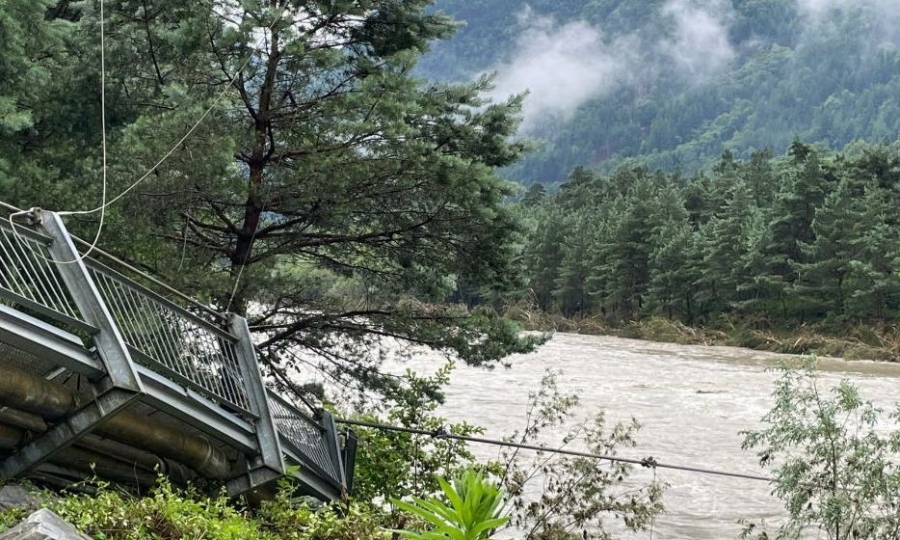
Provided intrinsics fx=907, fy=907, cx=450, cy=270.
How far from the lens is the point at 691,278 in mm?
62375

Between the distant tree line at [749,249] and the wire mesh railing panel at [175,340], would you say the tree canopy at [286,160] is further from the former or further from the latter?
the distant tree line at [749,249]

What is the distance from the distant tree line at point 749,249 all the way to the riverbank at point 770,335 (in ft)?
4.79

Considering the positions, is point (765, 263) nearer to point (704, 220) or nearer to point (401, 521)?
point (704, 220)

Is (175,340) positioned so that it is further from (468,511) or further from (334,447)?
(468,511)

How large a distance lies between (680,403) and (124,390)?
22594 millimetres

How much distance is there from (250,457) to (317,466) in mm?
1210

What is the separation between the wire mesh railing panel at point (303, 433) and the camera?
7.95 m

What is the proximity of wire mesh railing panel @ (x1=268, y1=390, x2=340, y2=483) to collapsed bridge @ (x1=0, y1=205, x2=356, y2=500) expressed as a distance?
0.8 inches

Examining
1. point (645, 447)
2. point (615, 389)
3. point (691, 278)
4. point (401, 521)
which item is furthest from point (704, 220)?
point (401, 521)

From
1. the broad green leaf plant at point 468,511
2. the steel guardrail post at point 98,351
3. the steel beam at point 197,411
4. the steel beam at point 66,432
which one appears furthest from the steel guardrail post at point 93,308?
the broad green leaf plant at point 468,511

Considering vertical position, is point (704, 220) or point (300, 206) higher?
point (300, 206)

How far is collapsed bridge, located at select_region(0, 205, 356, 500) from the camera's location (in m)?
5.41

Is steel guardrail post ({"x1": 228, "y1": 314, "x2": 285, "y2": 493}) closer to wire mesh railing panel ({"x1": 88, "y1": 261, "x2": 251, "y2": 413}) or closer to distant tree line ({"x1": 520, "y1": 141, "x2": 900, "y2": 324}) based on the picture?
wire mesh railing panel ({"x1": 88, "y1": 261, "x2": 251, "y2": 413})

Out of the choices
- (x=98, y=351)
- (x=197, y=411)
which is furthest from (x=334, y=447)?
(x=98, y=351)
